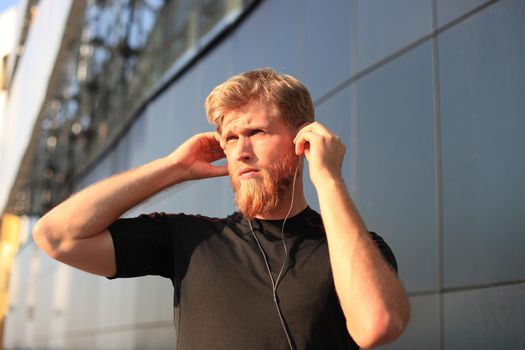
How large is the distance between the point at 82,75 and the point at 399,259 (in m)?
16.9

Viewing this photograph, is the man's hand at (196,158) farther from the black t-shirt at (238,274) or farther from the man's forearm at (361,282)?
the man's forearm at (361,282)

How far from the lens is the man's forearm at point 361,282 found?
212 cm

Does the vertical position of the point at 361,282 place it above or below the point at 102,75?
below

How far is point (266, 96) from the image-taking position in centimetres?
259

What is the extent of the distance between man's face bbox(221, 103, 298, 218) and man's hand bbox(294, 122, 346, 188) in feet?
0.26

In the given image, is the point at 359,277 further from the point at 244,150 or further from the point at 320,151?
the point at 244,150

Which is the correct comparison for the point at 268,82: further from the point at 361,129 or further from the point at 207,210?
the point at 207,210

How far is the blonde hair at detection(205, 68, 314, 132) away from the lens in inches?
102

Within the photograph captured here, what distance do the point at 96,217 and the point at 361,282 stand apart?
982mm

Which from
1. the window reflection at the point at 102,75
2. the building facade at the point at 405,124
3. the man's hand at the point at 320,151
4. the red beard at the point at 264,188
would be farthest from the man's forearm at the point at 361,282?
the window reflection at the point at 102,75

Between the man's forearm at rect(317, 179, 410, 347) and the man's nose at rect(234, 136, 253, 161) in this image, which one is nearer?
the man's forearm at rect(317, 179, 410, 347)

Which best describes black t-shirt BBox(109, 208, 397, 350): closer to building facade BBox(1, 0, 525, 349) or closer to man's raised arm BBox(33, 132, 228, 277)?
man's raised arm BBox(33, 132, 228, 277)

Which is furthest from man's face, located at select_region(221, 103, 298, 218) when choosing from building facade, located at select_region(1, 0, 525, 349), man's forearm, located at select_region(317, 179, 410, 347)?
building facade, located at select_region(1, 0, 525, 349)

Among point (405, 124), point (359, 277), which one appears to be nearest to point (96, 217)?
point (359, 277)
